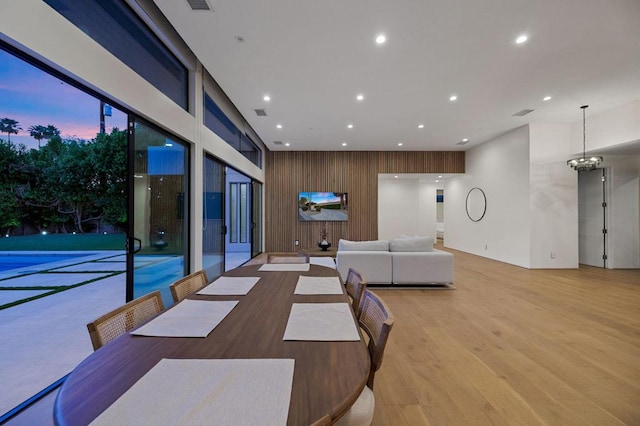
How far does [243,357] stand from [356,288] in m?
1.01

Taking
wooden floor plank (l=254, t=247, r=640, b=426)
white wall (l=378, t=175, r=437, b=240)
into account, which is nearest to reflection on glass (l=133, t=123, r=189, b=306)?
wooden floor plank (l=254, t=247, r=640, b=426)

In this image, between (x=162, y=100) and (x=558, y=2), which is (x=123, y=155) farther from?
(x=558, y=2)

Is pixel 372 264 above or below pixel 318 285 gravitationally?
below

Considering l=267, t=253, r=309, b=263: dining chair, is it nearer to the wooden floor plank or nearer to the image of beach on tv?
the wooden floor plank

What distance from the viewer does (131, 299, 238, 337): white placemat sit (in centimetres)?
109

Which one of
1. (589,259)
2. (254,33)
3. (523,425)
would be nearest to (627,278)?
(589,259)

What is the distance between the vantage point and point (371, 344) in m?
1.17

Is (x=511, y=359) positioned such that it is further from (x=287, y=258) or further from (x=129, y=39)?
(x=129, y=39)

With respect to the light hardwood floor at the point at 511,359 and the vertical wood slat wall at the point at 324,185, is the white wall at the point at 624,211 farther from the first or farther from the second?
the vertical wood slat wall at the point at 324,185

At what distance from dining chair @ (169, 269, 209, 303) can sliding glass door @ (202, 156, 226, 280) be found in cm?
247

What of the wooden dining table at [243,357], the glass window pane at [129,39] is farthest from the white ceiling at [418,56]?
the wooden dining table at [243,357]

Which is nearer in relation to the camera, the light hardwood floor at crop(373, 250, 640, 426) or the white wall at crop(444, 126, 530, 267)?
the light hardwood floor at crop(373, 250, 640, 426)

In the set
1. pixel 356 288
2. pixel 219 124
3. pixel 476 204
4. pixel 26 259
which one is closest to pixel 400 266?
pixel 356 288

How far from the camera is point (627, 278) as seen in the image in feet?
17.4
